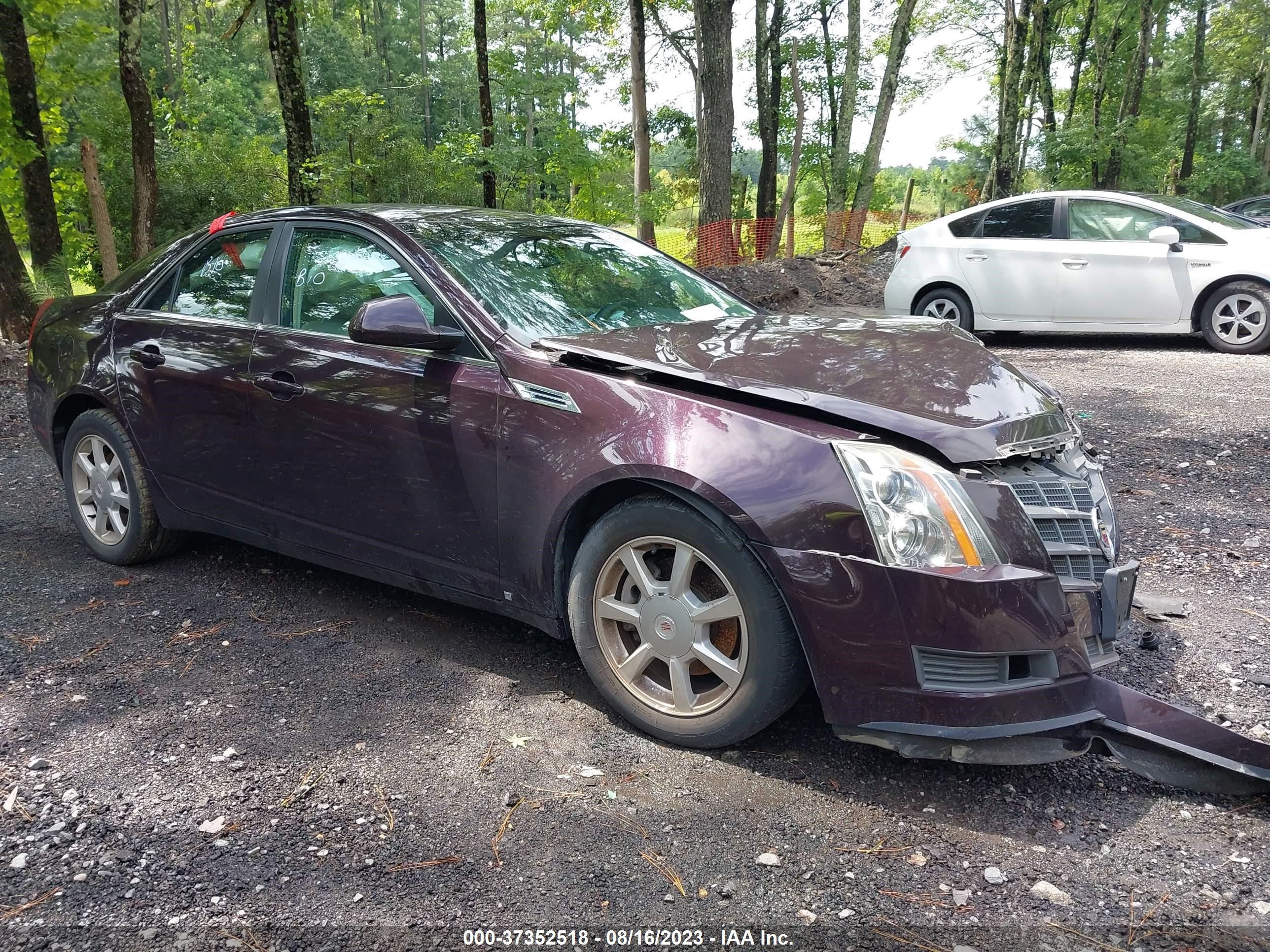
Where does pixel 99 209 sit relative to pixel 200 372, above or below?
above

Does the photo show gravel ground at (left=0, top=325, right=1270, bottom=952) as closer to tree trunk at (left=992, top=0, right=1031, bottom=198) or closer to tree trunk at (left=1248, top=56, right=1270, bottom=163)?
tree trunk at (left=992, top=0, right=1031, bottom=198)

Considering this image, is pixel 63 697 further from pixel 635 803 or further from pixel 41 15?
pixel 41 15

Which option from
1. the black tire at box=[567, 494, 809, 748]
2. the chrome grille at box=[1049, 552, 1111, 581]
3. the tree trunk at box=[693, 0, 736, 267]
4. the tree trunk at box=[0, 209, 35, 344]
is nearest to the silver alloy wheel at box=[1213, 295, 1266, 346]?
the tree trunk at box=[693, 0, 736, 267]

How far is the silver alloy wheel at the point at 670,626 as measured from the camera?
2812 millimetres

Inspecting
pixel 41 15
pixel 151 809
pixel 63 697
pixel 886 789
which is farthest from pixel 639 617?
pixel 41 15

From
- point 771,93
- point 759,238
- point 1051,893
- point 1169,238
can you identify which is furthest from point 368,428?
point 771,93

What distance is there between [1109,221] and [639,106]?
1193 cm

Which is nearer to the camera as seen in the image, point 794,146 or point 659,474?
point 659,474

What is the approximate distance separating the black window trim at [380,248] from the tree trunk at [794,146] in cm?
1800

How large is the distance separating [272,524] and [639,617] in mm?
1813

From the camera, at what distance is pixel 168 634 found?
12.9 feet

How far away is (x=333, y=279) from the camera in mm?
3793

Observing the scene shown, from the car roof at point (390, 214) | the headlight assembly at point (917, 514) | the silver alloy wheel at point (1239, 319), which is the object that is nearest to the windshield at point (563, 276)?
the car roof at point (390, 214)

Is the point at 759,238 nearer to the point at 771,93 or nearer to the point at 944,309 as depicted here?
the point at 771,93
